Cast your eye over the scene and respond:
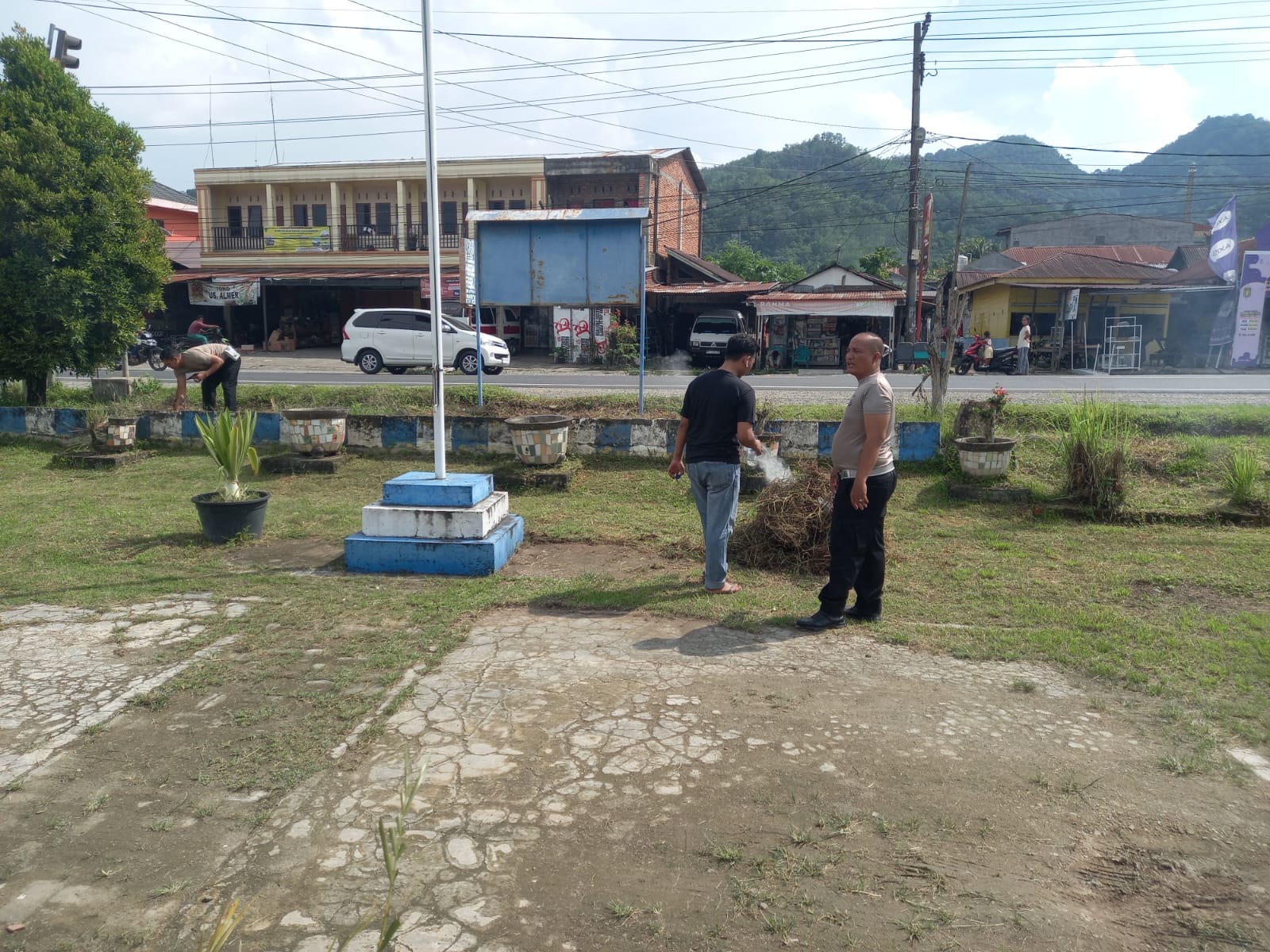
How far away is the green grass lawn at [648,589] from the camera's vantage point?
14.3 feet

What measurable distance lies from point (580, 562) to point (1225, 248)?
86.5ft

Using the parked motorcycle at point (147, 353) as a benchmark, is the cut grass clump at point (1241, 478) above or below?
below

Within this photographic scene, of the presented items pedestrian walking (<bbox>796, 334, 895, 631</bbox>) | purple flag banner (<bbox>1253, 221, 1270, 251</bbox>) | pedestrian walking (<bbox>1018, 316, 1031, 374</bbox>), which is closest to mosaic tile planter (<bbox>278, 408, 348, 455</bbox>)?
pedestrian walking (<bbox>796, 334, 895, 631</bbox>)

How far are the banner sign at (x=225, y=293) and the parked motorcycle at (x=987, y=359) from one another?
78.8ft

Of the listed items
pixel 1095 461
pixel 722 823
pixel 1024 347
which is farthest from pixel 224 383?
pixel 1024 347

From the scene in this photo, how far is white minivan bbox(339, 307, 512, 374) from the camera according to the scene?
22.5m

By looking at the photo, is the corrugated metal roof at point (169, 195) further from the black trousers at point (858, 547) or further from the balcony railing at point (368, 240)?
the black trousers at point (858, 547)

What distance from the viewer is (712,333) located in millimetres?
26781

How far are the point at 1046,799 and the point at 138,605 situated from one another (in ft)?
17.5

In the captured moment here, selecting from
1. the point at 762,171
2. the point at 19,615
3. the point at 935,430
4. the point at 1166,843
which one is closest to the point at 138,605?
the point at 19,615

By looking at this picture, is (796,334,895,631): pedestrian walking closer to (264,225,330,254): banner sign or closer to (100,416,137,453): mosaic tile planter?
(100,416,137,453): mosaic tile planter

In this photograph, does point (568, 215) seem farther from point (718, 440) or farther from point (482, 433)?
point (718, 440)

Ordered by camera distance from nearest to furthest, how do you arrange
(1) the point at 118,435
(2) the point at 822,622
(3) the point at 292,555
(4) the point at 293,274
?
1. (2) the point at 822,622
2. (3) the point at 292,555
3. (1) the point at 118,435
4. (4) the point at 293,274

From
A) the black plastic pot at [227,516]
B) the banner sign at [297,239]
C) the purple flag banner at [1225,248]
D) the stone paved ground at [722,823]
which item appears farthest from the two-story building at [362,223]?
the stone paved ground at [722,823]
